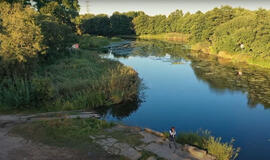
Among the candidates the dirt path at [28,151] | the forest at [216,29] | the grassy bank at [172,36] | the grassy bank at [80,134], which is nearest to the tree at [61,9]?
the forest at [216,29]

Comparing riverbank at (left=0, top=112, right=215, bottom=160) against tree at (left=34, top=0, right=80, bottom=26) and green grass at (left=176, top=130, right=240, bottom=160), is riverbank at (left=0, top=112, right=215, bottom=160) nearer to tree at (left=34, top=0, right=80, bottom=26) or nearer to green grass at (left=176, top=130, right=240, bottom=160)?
green grass at (left=176, top=130, right=240, bottom=160)

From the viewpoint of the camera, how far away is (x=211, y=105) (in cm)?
2025

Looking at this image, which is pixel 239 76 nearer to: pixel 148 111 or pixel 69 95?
pixel 148 111

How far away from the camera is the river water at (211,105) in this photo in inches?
595

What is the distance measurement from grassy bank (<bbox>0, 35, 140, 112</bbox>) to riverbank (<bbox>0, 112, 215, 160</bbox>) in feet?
8.28

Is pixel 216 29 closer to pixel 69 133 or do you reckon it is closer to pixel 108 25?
pixel 69 133

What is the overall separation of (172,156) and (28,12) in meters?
17.7

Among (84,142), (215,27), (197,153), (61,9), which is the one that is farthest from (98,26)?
(197,153)

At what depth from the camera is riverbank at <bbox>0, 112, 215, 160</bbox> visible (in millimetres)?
9852

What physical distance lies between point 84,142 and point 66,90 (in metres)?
8.97

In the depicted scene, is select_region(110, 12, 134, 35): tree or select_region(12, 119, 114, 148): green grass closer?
select_region(12, 119, 114, 148): green grass

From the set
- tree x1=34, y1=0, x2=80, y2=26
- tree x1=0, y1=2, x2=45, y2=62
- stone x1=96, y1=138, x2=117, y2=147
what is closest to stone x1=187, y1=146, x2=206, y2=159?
stone x1=96, y1=138, x2=117, y2=147

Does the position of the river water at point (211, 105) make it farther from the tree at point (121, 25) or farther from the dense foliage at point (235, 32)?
the tree at point (121, 25)

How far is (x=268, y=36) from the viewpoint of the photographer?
36.3 m
